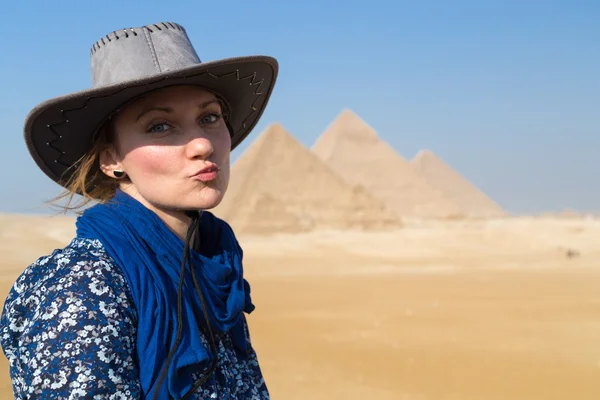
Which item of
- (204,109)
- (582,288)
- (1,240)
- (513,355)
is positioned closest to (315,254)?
(1,240)

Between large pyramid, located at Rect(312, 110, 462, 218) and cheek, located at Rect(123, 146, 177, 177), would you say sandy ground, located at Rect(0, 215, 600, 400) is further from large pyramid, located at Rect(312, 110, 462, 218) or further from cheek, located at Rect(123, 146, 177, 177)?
large pyramid, located at Rect(312, 110, 462, 218)

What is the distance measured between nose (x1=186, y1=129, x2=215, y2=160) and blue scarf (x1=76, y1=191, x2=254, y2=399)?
0.57 ft

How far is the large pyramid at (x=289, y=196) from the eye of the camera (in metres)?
54.1

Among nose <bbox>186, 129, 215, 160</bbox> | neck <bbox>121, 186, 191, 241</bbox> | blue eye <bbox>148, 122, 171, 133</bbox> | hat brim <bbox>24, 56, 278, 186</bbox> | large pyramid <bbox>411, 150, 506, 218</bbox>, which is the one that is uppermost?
large pyramid <bbox>411, 150, 506, 218</bbox>

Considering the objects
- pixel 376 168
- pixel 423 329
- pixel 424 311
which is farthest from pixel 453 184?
pixel 423 329

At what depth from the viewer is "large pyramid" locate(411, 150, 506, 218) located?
6658 inches

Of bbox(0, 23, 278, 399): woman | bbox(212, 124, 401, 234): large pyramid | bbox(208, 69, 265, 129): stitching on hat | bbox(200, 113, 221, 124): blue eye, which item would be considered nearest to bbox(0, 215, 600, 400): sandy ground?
bbox(208, 69, 265, 129): stitching on hat

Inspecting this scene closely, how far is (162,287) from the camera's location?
5.18ft

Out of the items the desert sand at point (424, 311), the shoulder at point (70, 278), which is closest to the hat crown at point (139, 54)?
the shoulder at point (70, 278)

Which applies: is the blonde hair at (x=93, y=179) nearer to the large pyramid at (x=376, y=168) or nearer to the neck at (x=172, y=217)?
the neck at (x=172, y=217)

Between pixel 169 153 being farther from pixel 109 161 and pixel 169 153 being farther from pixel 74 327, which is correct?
pixel 74 327

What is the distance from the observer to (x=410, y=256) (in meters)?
28.0

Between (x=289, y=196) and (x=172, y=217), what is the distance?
216 ft

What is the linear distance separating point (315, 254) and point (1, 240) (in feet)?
39.1
